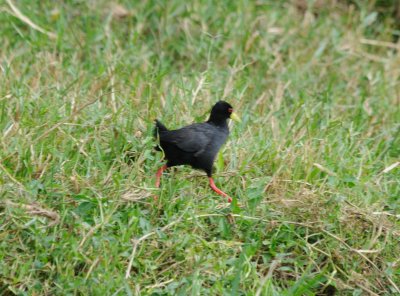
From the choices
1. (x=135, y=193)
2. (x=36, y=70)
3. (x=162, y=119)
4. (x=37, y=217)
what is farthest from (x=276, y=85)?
(x=37, y=217)

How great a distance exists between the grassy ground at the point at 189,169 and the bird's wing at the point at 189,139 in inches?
6.7

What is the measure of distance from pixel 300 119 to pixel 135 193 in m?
1.86

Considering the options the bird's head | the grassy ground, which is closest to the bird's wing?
the grassy ground

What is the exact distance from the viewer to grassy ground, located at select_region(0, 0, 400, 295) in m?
4.48

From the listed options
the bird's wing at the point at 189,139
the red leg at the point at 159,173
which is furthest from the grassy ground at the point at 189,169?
the bird's wing at the point at 189,139

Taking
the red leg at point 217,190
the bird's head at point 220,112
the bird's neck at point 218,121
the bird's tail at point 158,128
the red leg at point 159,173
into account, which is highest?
the bird's tail at point 158,128

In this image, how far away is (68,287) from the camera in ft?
13.9

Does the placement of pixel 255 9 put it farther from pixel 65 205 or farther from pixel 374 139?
pixel 65 205

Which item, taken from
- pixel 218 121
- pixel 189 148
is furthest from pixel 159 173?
pixel 218 121

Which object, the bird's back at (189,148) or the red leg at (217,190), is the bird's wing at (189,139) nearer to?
the bird's back at (189,148)

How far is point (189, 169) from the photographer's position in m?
5.44

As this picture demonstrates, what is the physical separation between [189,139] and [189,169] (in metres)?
0.43

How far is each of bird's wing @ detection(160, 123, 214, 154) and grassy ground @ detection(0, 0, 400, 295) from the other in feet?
0.56

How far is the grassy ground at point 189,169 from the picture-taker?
448 cm
